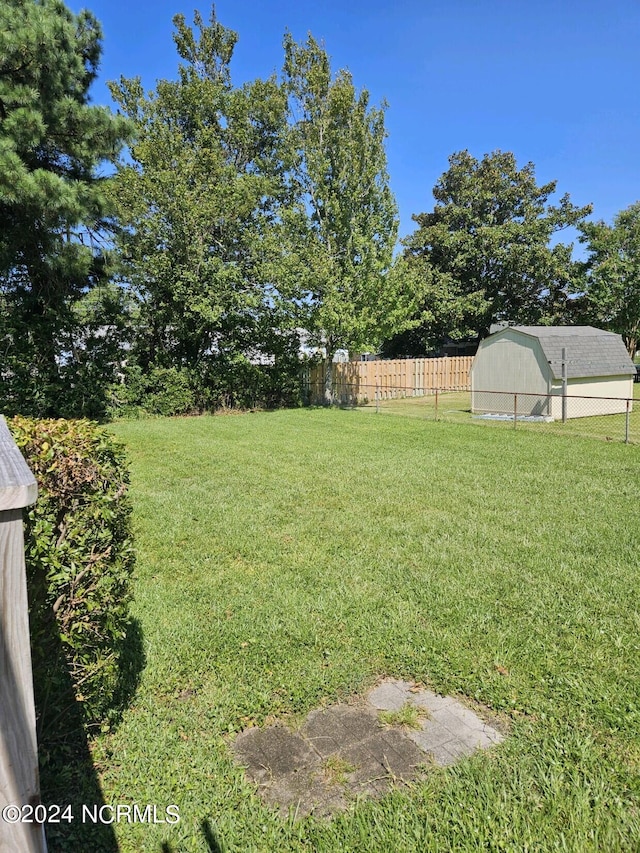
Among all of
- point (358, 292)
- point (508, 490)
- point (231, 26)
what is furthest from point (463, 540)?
point (231, 26)

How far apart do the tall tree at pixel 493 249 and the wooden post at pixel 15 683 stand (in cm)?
2483

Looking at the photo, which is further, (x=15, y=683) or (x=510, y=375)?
(x=510, y=375)

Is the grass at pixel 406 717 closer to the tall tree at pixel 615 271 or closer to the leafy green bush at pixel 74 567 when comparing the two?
the leafy green bush at pixel 74 567

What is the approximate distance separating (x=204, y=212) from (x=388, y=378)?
9306 mm

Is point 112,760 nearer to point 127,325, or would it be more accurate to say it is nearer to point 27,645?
point 27,645

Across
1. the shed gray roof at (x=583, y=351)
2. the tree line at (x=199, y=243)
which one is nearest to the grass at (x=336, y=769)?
the tree line at (x=199, y=243)

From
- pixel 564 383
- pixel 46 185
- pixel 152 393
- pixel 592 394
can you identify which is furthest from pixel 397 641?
pixel 152 393

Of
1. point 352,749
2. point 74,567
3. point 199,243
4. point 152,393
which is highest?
point 199,243

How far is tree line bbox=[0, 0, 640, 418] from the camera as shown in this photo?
10.3 meters

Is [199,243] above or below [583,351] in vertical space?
above

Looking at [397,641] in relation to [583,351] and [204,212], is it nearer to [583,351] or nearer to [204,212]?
[583,351]

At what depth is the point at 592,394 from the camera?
42.0ft

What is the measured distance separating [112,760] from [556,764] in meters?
1.79

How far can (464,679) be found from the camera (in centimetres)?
250
